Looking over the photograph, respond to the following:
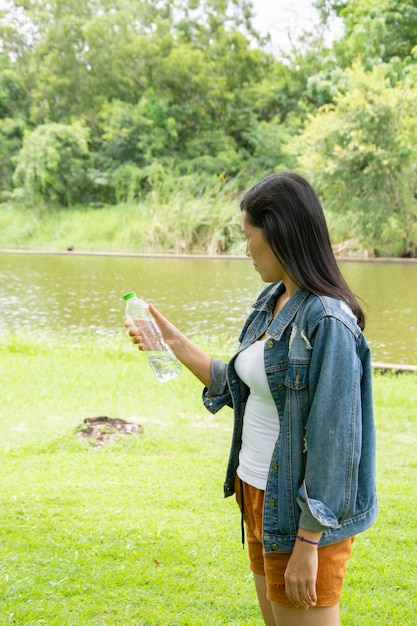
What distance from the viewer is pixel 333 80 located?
63.2 ft

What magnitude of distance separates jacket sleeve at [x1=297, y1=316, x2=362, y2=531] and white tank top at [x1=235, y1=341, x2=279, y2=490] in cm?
17

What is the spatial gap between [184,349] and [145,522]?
1.69 metres

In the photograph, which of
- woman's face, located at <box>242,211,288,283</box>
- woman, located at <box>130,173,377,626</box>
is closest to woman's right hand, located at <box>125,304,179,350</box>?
woman, located at <box>130,173,377,626</box>

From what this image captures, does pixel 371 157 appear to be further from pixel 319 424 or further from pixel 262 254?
pixel 319 424

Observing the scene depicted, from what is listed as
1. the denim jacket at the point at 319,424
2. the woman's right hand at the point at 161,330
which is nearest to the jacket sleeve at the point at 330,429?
the denim jacket at the point at 319,424

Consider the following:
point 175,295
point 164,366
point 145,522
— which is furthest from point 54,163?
point 164,366

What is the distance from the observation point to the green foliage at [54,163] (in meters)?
27.8

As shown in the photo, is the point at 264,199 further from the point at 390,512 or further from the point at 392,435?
the point at 392,435

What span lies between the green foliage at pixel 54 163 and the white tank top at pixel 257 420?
27096 millimetres

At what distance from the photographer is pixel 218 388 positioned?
2051mm

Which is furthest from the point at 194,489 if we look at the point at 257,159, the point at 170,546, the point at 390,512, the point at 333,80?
the point at 257,159

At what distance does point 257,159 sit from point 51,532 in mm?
25381

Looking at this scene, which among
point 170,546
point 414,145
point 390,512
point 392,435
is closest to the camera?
point 170,546

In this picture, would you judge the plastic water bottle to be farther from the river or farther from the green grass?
the river
